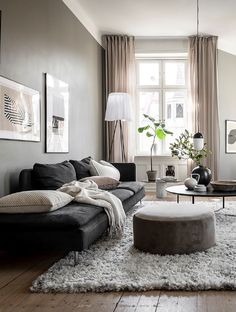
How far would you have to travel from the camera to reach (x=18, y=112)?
377 centimetres

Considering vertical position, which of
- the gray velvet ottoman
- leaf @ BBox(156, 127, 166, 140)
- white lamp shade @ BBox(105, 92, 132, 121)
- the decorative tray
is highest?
white lamp shade @ BBox(105, 92, 132, 121)

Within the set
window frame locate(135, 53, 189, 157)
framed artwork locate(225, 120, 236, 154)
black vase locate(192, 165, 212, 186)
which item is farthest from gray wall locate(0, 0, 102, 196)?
framed artwork locate(225, 120, 236, 154)

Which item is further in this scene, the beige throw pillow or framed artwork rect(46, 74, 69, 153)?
framed artwork rect(46, 74, 69, 153)

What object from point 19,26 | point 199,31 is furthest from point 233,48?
point 19,26

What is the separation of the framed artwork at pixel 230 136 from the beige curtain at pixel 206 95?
422mm

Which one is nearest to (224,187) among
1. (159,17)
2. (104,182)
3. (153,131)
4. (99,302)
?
(104,182)

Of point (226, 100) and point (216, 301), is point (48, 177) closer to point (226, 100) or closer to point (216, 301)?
point (216, 301)

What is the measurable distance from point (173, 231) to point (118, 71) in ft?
17.6

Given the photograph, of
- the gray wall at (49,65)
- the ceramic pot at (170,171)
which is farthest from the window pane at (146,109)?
the gray wall at (49,65)

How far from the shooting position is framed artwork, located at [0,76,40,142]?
11.4 feet

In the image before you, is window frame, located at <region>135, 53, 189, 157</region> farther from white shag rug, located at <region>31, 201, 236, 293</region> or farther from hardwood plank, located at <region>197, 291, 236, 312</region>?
hardwood plank, located at <region>197, 291, 236, 312</region>

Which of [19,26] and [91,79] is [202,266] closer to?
[19,26]

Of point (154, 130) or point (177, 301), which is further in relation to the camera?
point (154, 130)

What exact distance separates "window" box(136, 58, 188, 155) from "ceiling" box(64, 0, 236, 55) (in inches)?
26.9
